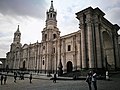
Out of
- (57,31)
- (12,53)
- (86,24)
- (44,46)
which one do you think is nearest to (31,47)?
(44,46)

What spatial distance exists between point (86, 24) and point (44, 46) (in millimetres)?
19995

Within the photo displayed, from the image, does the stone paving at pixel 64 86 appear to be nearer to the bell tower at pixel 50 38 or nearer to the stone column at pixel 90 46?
the stone column at pixel 90 46

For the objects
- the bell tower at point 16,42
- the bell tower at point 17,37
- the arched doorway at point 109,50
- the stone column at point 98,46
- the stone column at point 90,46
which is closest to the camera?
the stone column at point 90,46

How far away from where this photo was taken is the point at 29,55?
47.6 metres

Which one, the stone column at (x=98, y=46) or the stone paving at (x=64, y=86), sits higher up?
the stone column at (x=98, y=46)

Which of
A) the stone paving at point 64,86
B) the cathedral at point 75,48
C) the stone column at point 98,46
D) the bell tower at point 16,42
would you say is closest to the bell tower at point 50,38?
the cathedral at point 75,48

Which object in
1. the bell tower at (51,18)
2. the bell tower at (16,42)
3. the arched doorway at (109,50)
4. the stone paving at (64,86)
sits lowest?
the stone paving at (64,86)

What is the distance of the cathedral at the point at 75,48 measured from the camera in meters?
23.0

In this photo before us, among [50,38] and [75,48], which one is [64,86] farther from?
[50,38]

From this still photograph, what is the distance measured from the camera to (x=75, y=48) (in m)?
31.5

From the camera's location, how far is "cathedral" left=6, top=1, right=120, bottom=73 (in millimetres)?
22983

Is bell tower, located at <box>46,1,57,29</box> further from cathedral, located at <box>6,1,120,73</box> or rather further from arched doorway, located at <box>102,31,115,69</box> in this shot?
arched doorway, located at <box>102,31,115,69</box>

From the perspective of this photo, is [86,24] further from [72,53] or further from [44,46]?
[44,46]

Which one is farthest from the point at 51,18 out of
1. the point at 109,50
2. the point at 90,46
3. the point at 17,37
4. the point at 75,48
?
the point at 90,46
